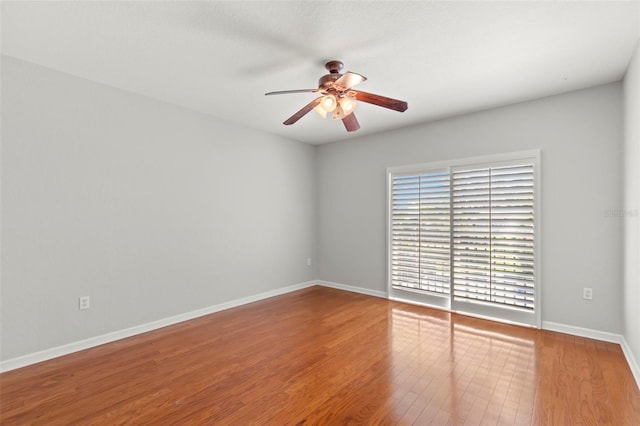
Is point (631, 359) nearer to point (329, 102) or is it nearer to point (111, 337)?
point (329, 102)

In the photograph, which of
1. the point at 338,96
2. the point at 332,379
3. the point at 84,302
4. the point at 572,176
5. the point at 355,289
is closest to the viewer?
the point at 332,379

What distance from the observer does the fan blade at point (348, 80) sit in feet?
7.59

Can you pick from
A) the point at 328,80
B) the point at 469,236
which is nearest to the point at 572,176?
the point at 469,236

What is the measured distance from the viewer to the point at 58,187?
2.80 metres

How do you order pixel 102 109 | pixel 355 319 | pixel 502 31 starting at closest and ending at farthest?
pixel 502 31
pixel 102 109
pixel 355 319

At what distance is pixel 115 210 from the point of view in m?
3.16

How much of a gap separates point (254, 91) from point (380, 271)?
3.23 metres

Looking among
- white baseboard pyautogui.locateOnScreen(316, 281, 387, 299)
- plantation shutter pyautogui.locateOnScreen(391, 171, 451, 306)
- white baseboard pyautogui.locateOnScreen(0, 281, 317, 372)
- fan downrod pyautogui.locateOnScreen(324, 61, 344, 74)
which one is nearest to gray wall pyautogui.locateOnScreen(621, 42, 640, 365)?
plantation shutter pyautogui.locateOnScreen(391, 171, 451, 306)

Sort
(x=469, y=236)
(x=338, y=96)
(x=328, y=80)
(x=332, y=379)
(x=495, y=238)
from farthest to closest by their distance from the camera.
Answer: (x=469, y=236), (x=495, y=238), (x=338, y=96), (x=328, y=80), (x=332, y=379)

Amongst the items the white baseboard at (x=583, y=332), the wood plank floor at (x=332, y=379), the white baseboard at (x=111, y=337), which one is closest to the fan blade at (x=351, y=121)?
the wood plank floor at (x=332, y=379)

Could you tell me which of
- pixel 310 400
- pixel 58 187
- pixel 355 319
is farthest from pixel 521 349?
pixel 58 187

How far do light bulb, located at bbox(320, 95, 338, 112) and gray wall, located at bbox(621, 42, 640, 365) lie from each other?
2.39 meters

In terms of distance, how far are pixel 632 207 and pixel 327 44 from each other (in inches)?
116

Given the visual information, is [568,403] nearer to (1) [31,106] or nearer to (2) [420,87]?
(2) [420,87]
